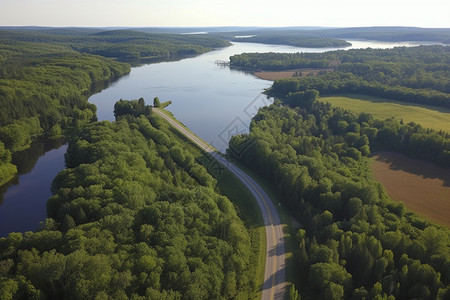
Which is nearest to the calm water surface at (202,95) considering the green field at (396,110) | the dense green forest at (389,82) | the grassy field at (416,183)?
the dense green forest at (389,82)

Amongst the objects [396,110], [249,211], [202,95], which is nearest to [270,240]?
[249,211]

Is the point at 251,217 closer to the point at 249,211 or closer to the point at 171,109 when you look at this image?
the point at 249,211

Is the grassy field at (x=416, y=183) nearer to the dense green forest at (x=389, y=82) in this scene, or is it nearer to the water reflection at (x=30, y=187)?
the dense green forest at (x=389, y=82)

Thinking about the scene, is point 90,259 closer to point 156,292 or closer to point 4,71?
point 156,292

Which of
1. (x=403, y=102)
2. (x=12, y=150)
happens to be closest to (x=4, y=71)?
(x=12, y=150)

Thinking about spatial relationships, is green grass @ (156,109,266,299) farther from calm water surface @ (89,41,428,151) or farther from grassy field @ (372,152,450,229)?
grassy field @ (372,152,450,229)

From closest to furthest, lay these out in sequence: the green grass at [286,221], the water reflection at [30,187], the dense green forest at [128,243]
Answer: the dense green forest at [128,243] < the green grass at [286,221] < the water reflection at [30,187]
